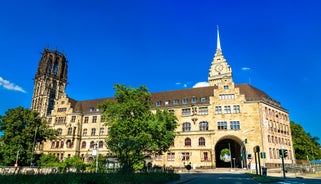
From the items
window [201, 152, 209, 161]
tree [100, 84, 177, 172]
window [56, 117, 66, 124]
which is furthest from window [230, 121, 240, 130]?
window [56, 117, 66, 124]

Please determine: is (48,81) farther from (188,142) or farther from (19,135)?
(188,142)

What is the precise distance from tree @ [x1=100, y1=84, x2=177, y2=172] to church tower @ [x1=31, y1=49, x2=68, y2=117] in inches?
2321

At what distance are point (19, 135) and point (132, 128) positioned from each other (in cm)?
3506

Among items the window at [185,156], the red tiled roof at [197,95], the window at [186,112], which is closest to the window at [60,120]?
the red tiled roof at [197,95]

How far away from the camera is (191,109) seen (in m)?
56.9

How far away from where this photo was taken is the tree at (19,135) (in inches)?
1886

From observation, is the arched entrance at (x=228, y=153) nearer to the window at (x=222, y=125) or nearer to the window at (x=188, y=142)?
the window at (x=222, y=125)

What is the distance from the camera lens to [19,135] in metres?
49.8

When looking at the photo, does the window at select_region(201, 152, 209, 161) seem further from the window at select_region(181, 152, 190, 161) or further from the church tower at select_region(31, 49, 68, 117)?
the church tower at select_region(31, 49, 68, 117)

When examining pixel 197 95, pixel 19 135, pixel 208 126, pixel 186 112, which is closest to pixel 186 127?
pixel 186 112

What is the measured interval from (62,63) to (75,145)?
43281 mm

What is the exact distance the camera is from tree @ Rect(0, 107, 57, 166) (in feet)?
157

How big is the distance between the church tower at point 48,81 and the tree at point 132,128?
Answer: 58947 millimetres

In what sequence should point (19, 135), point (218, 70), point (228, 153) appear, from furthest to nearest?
point (218, 70) → point (228, 153) → point (19, 135)
